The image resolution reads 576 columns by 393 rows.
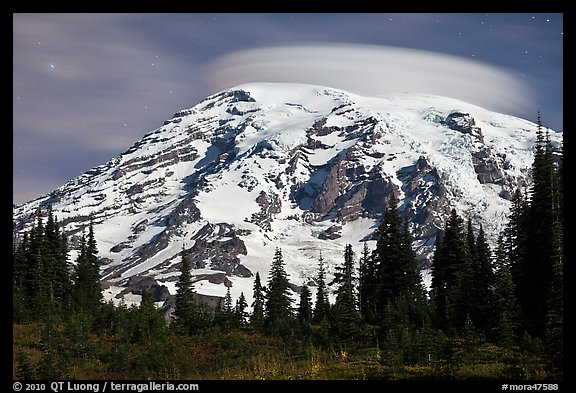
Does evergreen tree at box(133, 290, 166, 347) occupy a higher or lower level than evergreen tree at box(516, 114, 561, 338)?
lower

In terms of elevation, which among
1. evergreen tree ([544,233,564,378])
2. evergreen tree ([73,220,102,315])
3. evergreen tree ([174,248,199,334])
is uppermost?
evergreen tree ([73,220,102,315])

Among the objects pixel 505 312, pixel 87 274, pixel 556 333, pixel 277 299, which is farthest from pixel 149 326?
pixel 87 274

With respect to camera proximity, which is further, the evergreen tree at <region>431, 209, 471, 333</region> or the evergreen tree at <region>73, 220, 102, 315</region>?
the evergreen tree at <region>73, 220, 102, 315</region>

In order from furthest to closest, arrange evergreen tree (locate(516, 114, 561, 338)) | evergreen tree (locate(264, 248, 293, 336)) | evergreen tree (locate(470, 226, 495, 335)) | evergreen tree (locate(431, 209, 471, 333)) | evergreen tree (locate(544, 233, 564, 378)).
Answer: evergreen tree (locate(264, 248, 293, 336)) < evergreen tree (locate(431, 209, 471, 333)) < evergreen tree (locate(470, 226, 495, 335)) < evergreen tree (locate(516, 114, 561, 338)) < evergreen tree (locate(544, 233, 564, 378))

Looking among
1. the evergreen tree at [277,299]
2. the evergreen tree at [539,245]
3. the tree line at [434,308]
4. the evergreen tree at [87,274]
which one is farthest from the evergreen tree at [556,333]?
the evergreen tree at [87,274]

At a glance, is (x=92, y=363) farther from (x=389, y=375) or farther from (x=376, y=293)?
(x=376, y=293)

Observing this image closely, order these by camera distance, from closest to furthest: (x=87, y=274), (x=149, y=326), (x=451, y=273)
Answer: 1. (x=149, y=326)
2. (x=451, y=273)
3. (x=87, y=274)

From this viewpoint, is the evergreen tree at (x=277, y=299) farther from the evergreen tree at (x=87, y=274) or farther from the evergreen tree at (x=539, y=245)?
the evergreen tree at (x=539, y=245)

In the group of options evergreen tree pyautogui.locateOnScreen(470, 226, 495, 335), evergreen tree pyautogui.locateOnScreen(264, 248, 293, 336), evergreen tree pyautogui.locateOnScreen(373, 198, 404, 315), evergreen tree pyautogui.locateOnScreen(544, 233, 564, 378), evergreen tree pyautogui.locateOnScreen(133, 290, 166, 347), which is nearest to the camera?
evergreen tree pyautogui.locateOnScreen(544, 233, 564, 378)

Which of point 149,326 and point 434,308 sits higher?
point 434,308

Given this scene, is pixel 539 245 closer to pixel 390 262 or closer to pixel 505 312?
pixel 505 312

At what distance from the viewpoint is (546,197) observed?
1374 inches

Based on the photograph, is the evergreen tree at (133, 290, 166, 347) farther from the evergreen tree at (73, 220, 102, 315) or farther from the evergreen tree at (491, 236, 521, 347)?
the evergreen tree at (73, 220, 102, 315)

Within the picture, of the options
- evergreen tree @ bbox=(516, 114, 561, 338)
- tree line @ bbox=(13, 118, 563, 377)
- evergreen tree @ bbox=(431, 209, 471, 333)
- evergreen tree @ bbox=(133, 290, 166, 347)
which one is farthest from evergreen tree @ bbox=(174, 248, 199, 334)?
evergreen tree @ bbox=(516, 114, 561, 338)
